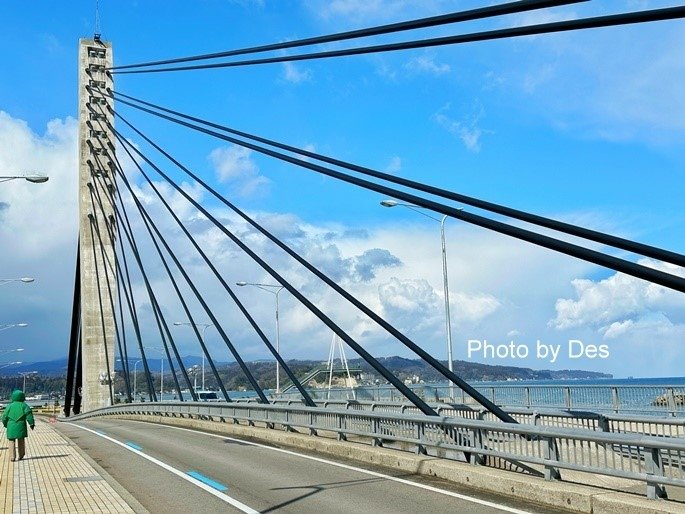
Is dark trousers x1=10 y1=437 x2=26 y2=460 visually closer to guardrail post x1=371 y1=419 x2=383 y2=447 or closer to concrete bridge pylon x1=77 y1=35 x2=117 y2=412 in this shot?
guardrail post x1=371 y1=419 x2=383 y2=447

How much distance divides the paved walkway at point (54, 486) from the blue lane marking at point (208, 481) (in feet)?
4.70

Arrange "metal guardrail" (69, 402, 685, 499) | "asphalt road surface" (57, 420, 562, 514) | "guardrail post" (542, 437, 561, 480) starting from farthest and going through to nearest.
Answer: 1. "guardrail post" (542, 437, 561, 480)
2. "asphalt road surface" (57, 420, 562, 514)
3. "metal guardrail" (69, 402, 685, 499)

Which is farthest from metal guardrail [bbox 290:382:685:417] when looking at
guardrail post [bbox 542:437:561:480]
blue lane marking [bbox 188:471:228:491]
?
blue lane marking [bbox 188:471:228:491]

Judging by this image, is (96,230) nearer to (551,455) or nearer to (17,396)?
(17,396)

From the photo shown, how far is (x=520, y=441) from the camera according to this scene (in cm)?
1130

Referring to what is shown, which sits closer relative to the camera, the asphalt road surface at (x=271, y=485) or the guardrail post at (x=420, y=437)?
the asphalt road surface at (x=271, y=485)

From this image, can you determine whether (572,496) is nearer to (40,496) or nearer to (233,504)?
(233,504)

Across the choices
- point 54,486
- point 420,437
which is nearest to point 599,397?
point 420,437

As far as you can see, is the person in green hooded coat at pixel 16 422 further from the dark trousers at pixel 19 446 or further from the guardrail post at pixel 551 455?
the guardrail post at pixel 551 455

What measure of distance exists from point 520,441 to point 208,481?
4.81m

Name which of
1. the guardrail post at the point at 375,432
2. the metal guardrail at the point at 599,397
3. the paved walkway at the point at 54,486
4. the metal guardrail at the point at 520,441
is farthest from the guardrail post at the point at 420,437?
the paved walkway at the point at 54,486

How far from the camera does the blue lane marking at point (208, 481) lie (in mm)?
11896

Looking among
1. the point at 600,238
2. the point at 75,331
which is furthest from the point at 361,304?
the point at 75,331

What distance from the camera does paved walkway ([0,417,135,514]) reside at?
10.1 meters
